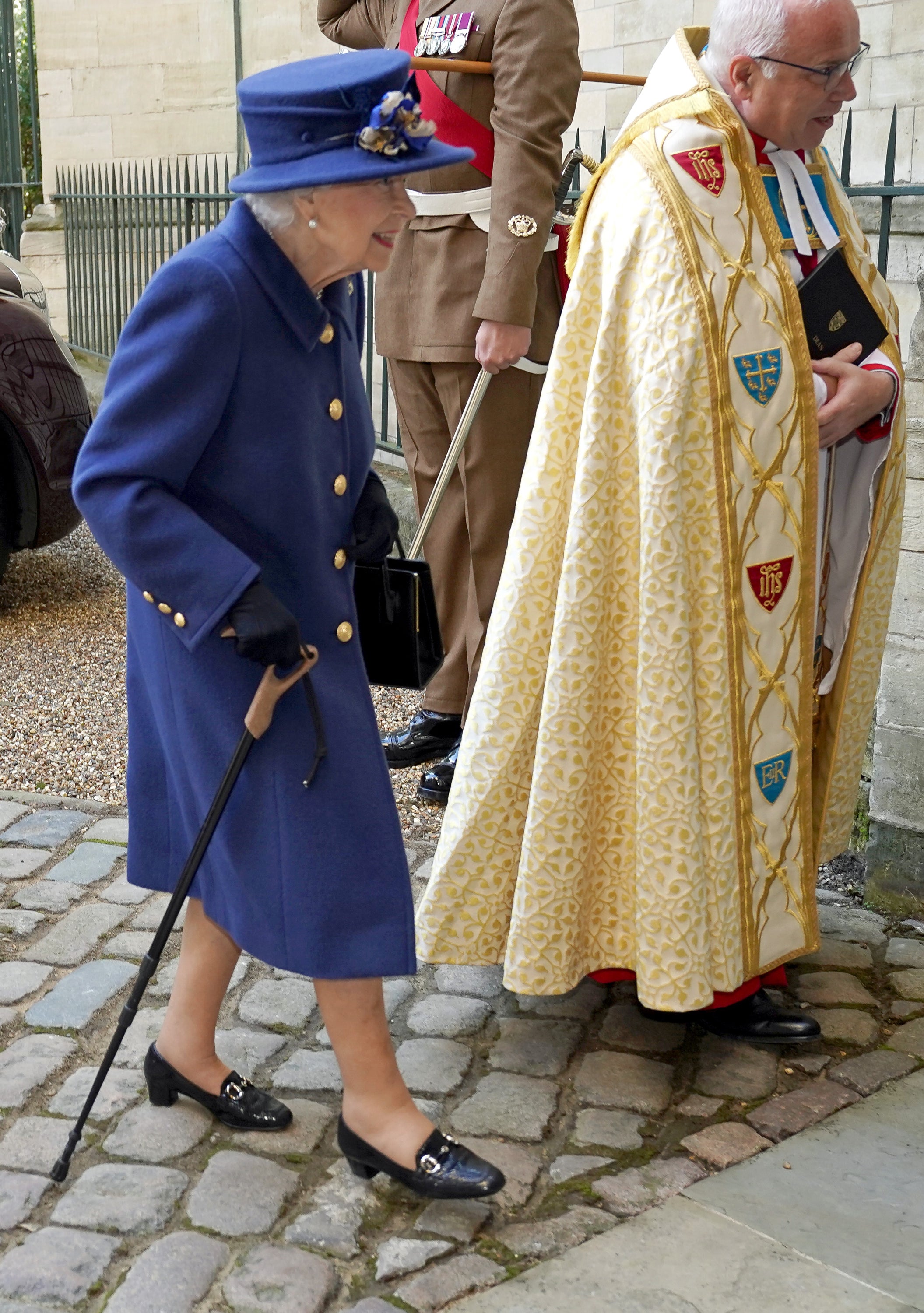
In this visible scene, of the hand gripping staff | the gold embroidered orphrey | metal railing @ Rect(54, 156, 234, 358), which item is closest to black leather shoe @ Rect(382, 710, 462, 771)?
the gold embroidered orphrey

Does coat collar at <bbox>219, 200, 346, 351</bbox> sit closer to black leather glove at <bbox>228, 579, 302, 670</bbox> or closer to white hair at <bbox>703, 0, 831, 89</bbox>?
black leather glove at <bbox>228, 579, 302, 670</bbox>

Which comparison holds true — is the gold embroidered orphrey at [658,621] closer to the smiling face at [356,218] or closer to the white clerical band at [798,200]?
the white clerical band at [798,200]

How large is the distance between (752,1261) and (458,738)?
236cm

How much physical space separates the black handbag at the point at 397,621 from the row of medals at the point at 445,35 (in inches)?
66.6

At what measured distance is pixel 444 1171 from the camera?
2.48m

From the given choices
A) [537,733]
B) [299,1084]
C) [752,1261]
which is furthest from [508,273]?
[752,1261]

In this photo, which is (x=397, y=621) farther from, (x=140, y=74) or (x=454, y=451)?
(x=140, y=74)

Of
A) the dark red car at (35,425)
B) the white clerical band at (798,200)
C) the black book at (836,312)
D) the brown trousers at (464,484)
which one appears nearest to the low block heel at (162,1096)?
the brown trousers at (464,484)

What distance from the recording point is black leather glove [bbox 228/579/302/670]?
2.19 metres

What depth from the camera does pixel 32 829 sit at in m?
4.17

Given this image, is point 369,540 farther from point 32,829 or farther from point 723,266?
point 32,829

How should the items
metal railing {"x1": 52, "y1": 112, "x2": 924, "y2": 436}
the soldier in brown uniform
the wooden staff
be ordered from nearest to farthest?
the wooden staff, the soldier in brown uniform, metal railing {"x1": 52, "y1": 112, "x2": 924, "y2": 436}

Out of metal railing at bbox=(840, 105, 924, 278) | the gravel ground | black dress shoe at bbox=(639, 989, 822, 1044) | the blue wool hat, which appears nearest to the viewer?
the blue wool hat

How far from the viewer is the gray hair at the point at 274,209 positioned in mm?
2250
